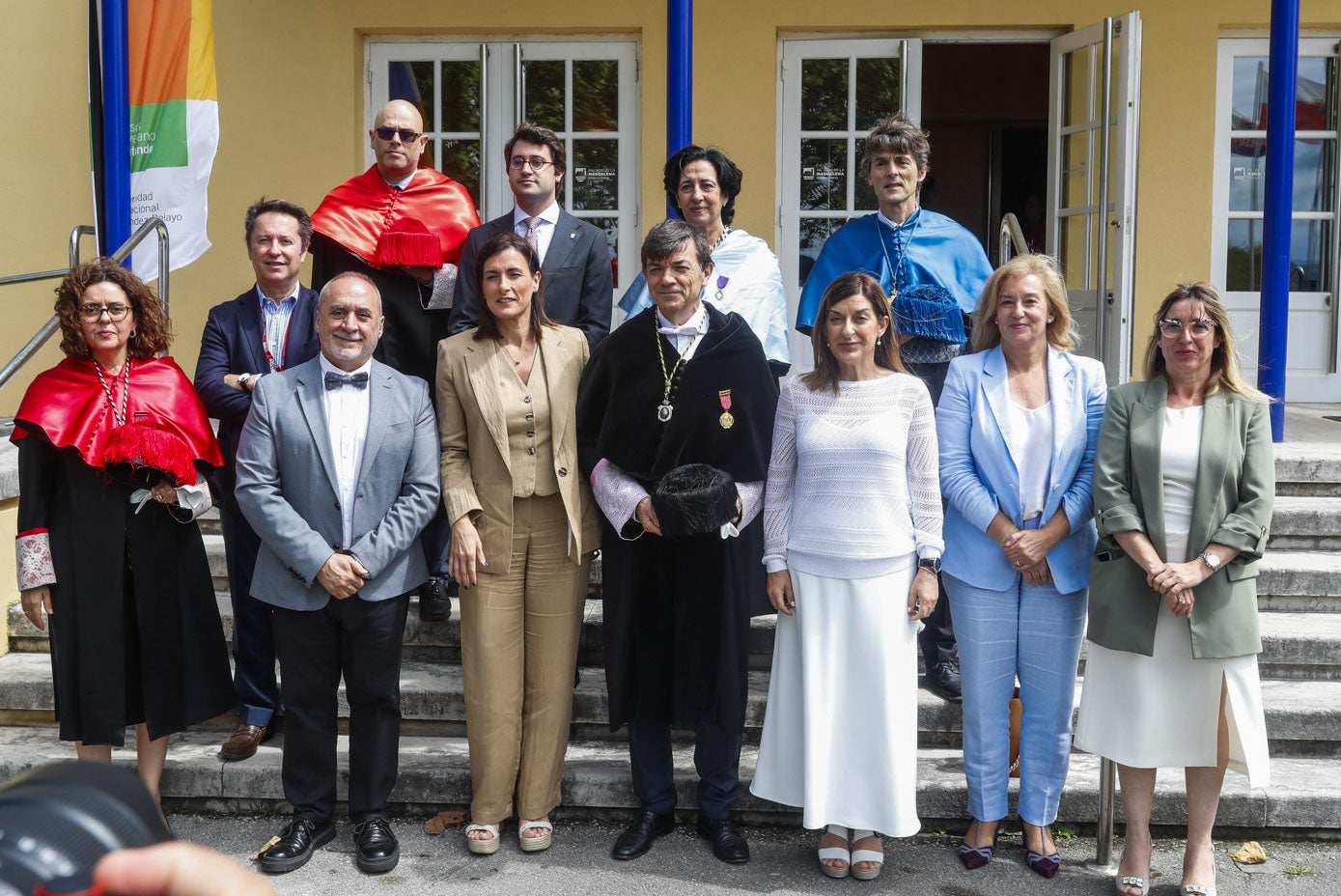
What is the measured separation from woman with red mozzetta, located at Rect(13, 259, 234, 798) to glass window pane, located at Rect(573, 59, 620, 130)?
432 centimetres

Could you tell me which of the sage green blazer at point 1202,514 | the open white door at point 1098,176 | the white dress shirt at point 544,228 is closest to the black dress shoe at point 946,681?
the sage green blazer at point 1202,514

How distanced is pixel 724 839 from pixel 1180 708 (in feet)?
4.58

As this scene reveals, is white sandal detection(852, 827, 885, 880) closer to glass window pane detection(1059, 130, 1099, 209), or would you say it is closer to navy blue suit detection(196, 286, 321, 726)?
navy blue suit detection(196, 286, 321, 726)

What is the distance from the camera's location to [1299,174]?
25.7ft

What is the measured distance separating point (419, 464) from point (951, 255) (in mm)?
1988

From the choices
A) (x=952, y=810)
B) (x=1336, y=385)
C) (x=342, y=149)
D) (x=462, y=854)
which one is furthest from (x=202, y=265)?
(x=1336, y=385)

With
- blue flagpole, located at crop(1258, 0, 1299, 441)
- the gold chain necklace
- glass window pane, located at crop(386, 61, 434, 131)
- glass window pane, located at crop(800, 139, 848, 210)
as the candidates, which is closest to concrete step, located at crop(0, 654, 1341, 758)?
the gold chain necklace

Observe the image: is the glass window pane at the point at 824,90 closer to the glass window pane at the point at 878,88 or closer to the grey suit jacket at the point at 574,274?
the glass window pane at the point at 878,88

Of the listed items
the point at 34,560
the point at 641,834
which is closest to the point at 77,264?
the point at 34,560

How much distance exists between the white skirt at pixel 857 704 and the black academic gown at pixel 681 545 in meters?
0.24

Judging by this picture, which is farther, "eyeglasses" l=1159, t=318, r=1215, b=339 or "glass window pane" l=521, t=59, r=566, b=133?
"glass window pane" l=521, t=59, r=566, b=133

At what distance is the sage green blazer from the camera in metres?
3.47

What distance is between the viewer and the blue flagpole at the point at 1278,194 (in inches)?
243

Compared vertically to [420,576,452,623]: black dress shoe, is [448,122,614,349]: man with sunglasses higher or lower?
higher
